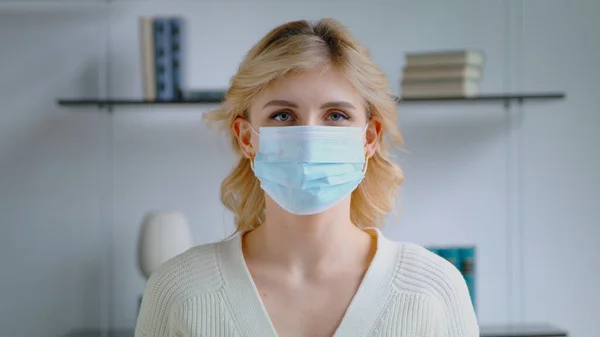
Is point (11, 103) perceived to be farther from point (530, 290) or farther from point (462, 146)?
point (530, 290)

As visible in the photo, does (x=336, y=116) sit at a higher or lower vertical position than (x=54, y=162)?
higher

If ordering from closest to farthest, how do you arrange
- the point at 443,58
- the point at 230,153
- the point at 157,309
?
the point at 157,309, the point at 443,58, the point at 230,153

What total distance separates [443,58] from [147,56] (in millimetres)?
932

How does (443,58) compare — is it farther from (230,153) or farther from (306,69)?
(306,69)

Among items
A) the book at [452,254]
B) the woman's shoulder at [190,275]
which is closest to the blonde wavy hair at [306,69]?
the woman's shoulder at [190,275]

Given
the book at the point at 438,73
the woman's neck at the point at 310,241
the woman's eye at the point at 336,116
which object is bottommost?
the woman's neck at the point at 310,241

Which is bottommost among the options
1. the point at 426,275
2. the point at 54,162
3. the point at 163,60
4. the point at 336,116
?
the point at 426,275

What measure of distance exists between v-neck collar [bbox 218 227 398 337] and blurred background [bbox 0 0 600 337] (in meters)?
1.22

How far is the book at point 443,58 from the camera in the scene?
2.84m

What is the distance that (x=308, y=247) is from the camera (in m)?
1.79

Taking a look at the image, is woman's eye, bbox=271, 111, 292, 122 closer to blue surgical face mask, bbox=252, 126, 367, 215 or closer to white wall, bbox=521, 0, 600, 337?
blue surgical face mask, bbox=252, 126, 367, 215

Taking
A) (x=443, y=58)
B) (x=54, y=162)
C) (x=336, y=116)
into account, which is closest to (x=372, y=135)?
(x=336, y=116)

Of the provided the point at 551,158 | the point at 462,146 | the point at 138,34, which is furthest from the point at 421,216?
the point at 138,34

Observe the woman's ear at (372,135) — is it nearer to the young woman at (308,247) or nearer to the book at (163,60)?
the young woman at (308,247)
